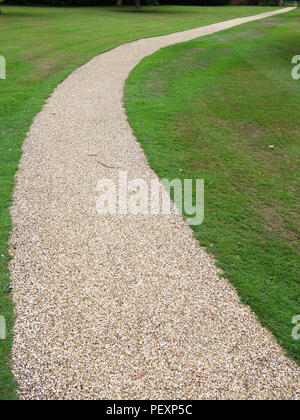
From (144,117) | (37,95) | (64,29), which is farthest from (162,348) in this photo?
Result: (64,29)

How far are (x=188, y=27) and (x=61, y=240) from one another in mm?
27440

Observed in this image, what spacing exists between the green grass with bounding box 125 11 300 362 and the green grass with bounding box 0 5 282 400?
124 inches

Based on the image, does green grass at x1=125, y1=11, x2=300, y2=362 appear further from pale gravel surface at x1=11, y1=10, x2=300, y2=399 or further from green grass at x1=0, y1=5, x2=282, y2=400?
green grass at x1=0, y1=5, x2=282, y2=400

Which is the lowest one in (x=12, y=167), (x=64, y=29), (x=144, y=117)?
(x=12, y=167)

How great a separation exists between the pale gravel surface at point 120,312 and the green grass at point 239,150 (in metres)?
0.47

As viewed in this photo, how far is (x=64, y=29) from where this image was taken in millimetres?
26062

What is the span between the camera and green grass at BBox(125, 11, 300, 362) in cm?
543

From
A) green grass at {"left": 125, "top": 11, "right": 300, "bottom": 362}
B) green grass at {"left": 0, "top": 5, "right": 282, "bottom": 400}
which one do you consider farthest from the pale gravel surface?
green grass at {"left": 125, "top": 11, "right": 300, "bottom": 362}

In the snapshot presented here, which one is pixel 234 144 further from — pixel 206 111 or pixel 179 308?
pixel 179 308

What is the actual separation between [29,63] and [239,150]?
12.2 m

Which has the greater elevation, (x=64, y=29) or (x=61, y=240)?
(x=64, y=29)

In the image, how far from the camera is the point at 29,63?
1675 centimetres

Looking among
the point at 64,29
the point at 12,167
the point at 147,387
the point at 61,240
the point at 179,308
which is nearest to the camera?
the point at 147,387

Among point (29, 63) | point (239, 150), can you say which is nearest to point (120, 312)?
point (239, 150)
